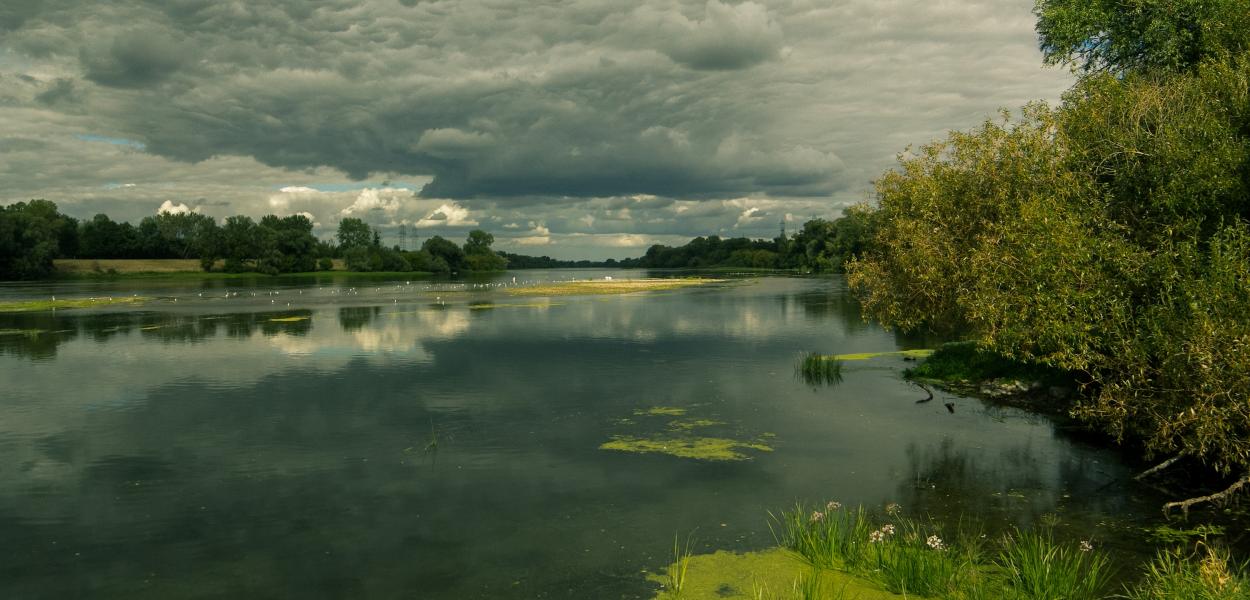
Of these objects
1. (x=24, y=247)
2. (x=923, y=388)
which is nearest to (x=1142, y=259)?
(x=923, y=388)

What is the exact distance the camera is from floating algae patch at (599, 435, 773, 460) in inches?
901

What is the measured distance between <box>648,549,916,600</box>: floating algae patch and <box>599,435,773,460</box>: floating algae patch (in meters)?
7.64

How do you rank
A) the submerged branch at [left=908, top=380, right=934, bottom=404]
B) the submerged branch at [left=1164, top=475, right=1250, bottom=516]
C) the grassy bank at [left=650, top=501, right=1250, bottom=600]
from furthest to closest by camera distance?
the submerged branch at [left=908, top=380, right=934, bottom=404]
the submerged branch at [left=1164, top=475, right=1250, bottom=516]
the grassy bank at [left=650, top=501, right=1250, bottom=600]

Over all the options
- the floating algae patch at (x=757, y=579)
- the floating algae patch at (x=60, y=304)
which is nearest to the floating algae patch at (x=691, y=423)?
the floating algae patch at (x=757, y=579)

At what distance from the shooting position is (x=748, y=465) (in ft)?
71.4

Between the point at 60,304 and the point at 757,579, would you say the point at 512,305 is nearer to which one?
the point at 60,304

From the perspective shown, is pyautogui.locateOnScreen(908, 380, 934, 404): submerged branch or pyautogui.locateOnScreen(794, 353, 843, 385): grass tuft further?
pyautogui.locateOnScreen(794, 353, 843, 385): grass tuft

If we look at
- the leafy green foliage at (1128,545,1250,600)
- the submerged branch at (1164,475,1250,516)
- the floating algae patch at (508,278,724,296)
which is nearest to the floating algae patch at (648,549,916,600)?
the leafy green foliage at (1128,545,1250,600)

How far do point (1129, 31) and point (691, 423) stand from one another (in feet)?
88.8

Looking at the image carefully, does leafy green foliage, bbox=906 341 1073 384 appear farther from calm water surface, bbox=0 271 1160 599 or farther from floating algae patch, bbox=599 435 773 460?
floating algae patch, bbox=599 435 773 460

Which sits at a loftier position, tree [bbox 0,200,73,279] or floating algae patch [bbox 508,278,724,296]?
tree [bbox 0,200,73,279]

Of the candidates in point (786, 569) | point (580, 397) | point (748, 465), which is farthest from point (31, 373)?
point (786, 569)

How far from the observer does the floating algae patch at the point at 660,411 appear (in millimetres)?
28888

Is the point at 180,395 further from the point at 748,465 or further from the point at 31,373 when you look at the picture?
the point at 748,465
